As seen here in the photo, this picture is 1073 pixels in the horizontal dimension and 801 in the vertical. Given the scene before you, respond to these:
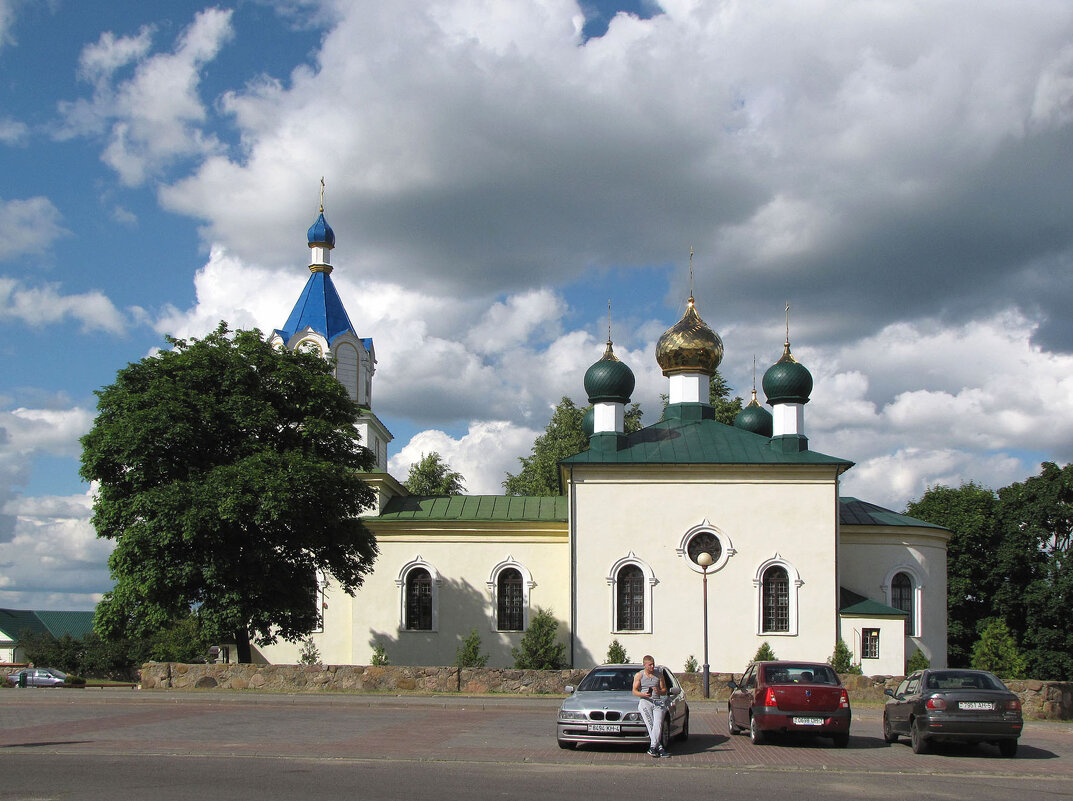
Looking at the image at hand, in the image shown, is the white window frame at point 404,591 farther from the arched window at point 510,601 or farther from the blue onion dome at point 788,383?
the blue onion dome at point 788,383

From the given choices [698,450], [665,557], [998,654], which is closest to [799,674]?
[665,557]

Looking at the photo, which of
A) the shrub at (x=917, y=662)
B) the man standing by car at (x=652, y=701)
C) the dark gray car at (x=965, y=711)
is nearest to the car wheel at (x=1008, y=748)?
the dark gray car at (x=965, y=711)

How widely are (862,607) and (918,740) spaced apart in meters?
16.7

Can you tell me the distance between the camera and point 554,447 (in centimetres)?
5528

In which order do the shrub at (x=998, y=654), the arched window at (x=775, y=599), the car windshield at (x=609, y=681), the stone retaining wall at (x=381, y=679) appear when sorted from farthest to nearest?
the shrub at (x=998, y=654) < the arched window at (x=775, y=599) < the stone retaining wall at (x=381, y=679) < the car windshield at (x=609, y=681)

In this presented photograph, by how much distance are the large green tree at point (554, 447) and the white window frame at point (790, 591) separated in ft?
76.5

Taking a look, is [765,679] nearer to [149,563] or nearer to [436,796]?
[436,796]

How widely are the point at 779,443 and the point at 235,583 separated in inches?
648

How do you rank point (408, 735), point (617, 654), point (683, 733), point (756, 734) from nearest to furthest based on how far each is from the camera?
point (756, 734)
point (683, 733)
point (408, 735)
point (617, 654)

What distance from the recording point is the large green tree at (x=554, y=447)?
5406cm

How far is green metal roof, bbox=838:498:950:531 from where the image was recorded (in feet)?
107

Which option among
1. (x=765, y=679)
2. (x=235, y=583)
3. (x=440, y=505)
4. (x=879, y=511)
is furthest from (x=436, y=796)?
(x=879, y=511)

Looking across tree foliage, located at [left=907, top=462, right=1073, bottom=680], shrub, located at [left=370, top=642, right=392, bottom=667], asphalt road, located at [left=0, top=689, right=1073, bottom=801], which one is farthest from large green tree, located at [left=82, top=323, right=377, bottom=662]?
tree foliage, located at [left=907, top=462, right=1073, bottom=680]

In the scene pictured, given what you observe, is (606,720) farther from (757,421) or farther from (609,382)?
(757,421)
